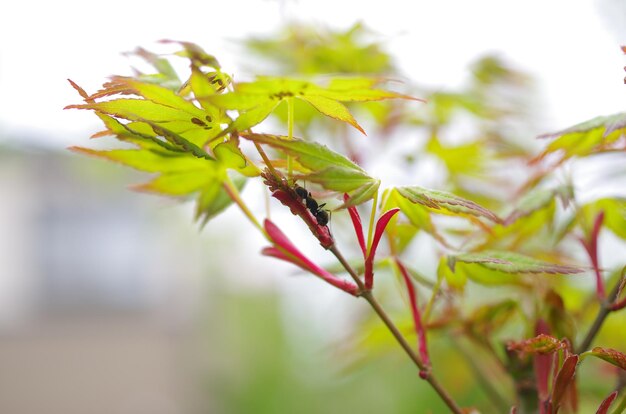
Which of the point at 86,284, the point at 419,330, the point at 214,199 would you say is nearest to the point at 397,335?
the point at 419,330

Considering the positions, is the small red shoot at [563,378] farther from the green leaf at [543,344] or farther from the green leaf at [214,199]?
the green leaf at [214,199]

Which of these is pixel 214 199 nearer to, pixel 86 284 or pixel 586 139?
pixel 586 139

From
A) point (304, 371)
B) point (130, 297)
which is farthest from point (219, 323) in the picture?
point (130, 297)

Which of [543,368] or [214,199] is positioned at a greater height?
[214,199]

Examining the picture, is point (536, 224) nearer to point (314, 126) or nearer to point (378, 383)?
point (314, 126)

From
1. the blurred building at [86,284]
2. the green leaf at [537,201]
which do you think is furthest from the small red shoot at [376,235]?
the blurred building at [86,284]
